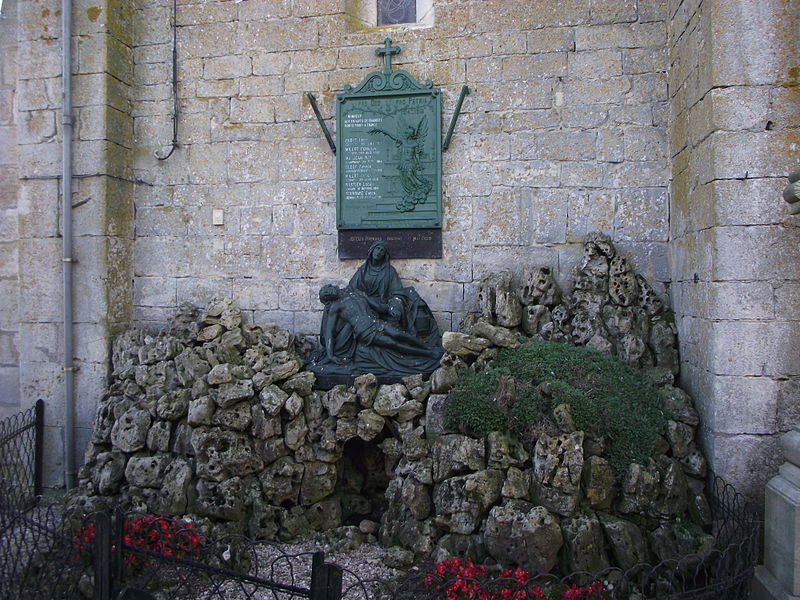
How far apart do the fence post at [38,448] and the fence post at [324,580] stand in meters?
4.22

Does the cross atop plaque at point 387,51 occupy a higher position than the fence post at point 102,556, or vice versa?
the cross atop plaque at point 387,51

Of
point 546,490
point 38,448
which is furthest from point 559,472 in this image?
point 38,448

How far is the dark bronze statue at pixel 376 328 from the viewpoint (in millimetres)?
5457

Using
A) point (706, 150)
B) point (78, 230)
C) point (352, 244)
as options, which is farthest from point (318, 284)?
point (706, 150)

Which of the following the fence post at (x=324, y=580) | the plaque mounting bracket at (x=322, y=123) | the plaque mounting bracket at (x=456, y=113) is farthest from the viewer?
the plaque mounting bracket at (x=322, y=123)

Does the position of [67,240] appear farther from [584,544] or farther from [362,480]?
[584,544]

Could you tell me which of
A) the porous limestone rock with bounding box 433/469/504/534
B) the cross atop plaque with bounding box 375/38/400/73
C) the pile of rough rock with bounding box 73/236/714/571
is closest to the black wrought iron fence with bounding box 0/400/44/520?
the pile of rough rock with bounding box 73/236/714/571

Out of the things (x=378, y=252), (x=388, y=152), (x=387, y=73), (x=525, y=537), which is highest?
(x=387, y=73)

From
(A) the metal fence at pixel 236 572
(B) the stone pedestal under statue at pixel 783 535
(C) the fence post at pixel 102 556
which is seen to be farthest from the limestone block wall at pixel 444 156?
(C) the fence post at pixel 102 556

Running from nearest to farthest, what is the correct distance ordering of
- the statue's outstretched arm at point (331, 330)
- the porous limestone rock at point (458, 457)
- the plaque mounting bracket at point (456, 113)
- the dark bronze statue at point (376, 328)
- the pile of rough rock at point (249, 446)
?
the porous limestone rock at point (458, 457) → the pile of rough rock at point (249, 446) → the dark bronze statue at point (376, 328) → the statue's outstretched arm at point (331, 330) → the plaque mounting bracket at point (456, 113)

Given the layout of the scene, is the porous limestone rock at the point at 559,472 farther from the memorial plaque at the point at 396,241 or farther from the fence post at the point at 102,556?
the fence post at the point at 102,556

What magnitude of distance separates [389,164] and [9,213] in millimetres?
3799

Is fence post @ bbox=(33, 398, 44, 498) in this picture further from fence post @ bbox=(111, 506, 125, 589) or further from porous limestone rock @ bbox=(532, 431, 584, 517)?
porous limestone rock @ bbox=(532, 431, 584, 517)

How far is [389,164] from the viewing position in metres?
6.07
